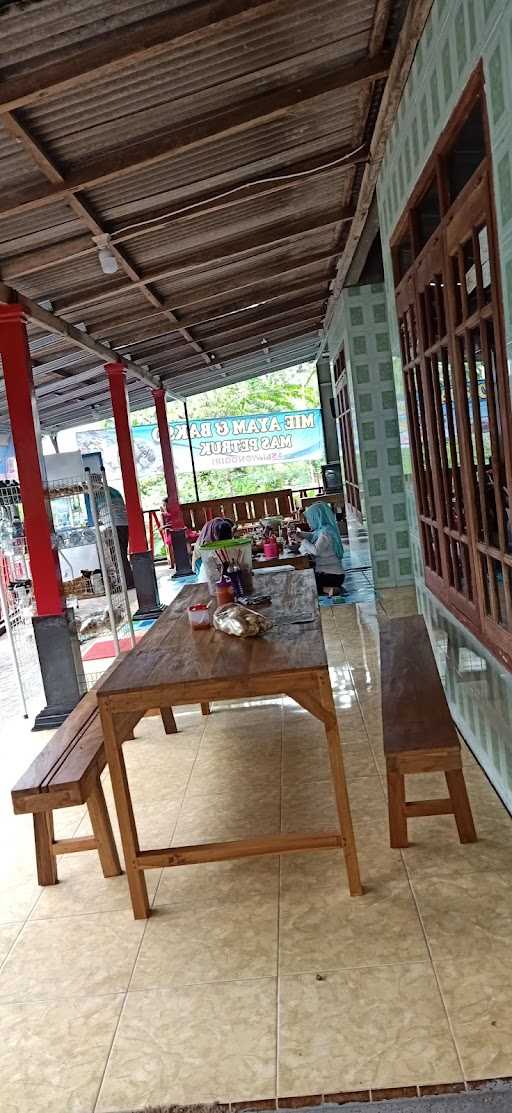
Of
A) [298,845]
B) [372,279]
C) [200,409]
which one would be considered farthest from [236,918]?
[200,409]

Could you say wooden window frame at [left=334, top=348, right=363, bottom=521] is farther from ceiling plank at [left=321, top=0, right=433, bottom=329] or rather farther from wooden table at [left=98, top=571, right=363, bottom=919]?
wooden table at [left=98, top=571, right=363, bottom=919]

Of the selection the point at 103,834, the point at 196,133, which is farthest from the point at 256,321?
the point at 103,834

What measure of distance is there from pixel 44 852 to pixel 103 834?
0.78 feet

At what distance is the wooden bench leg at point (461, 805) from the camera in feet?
9.99

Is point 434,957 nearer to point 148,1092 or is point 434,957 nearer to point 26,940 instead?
point 148,1092

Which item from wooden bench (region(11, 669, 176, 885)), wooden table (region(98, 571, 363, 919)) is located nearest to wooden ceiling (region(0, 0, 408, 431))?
wooden table (region(98, 571, 363, 919))

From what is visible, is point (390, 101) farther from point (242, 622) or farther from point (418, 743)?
point (418, 743)

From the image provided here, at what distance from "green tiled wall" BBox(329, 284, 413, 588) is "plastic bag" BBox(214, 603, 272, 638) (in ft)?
15.9

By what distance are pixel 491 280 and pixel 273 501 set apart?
12.1 metres

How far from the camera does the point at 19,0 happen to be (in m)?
2.71

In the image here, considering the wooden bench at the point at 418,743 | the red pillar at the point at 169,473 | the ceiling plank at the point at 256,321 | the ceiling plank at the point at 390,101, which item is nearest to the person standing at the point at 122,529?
the red pillar at the point at 169,473

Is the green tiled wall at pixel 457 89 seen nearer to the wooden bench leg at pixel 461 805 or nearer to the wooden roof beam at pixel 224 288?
the wooden bench leg at pixel 461 805

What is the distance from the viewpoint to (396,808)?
3129mm

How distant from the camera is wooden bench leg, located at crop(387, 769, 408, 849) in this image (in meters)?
3.02
